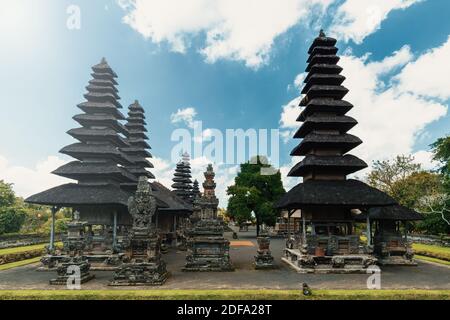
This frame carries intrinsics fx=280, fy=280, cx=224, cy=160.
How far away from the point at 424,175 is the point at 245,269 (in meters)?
33.0

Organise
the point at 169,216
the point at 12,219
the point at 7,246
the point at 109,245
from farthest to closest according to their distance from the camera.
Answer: the point at 12,219 < the point at 169,216 < the point at 7,246 < the point at 109,245

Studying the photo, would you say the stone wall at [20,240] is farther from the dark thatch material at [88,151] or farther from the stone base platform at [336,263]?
the stone base platform at [336,263]

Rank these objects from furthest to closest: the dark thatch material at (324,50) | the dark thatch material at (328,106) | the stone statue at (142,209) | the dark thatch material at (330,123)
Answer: the dark thatch material at (324,50)
the dark thatch material at (328,106)
the dark thatch material at (330,123)
the stone statue at (142,209)

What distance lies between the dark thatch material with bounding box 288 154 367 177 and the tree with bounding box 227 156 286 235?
61.6 feet

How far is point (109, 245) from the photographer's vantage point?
60.3 feet

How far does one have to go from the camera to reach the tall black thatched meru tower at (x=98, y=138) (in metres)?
19.5

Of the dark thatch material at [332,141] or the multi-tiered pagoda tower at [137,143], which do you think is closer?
the dark thatch material at [332,141]

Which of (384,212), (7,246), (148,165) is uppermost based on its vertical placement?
(148,165)

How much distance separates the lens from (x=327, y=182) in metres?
18.1

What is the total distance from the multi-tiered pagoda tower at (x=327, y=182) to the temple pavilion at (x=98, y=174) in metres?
11.7

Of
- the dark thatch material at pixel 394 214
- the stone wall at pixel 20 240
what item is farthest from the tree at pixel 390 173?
the stone wall at pixel 20 240

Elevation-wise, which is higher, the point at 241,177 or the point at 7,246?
the point at 241,177
